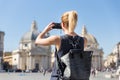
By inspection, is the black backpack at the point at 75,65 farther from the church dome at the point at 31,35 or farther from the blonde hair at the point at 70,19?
the church dome at the point at 31,35

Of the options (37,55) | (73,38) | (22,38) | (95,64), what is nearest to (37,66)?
(37,55)

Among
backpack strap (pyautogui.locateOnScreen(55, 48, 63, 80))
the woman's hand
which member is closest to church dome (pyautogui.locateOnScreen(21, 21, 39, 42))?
the woman's hand

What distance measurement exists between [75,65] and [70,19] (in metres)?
0.51

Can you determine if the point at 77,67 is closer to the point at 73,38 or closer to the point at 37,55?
the point at 73,38

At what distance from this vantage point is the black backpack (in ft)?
14.6

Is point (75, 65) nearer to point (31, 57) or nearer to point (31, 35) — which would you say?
point (31, 57)

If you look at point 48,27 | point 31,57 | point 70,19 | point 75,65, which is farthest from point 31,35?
point 75,65

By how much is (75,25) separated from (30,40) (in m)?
132

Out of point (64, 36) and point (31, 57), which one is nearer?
point (64, 36)

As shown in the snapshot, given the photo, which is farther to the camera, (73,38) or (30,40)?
(30,40)

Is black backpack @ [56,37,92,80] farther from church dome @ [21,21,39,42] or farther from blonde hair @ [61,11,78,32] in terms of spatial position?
church dome @ [21,21,39,42]

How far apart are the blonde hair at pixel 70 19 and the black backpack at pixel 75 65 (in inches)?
10.7

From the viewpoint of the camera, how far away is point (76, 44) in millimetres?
4719

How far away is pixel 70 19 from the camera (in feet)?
15.3
